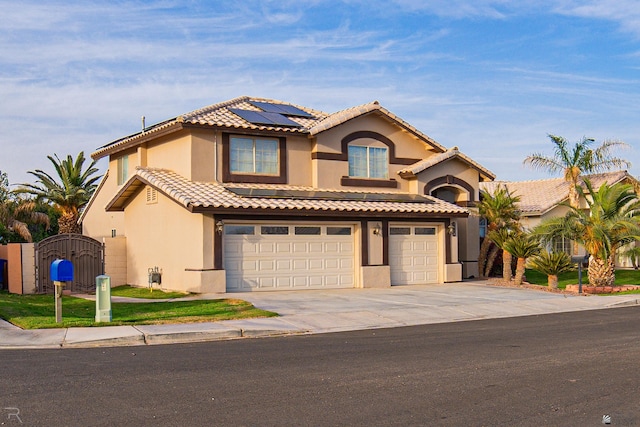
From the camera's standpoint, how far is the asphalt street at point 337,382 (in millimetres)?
7840

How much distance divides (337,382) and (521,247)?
60.7 ft

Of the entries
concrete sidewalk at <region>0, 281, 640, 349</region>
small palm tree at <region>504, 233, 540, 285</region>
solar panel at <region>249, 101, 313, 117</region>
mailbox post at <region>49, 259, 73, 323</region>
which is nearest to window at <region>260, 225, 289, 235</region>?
concrete sidewalk at <region>0, 281, 640, 349</region>

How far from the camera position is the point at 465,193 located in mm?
31234

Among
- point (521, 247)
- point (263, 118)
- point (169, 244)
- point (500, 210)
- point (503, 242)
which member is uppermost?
point (263, 118)

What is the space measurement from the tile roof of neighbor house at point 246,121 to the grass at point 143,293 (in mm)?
5742

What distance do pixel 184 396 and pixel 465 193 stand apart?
24.0 metres

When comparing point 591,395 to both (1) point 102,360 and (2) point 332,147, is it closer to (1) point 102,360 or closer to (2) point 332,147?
(1) point 102,360

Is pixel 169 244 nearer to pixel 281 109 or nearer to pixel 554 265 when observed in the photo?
pixel 281 109

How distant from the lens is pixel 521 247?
2675 cm

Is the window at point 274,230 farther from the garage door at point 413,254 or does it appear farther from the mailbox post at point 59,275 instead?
the mailbox post at point 59,275

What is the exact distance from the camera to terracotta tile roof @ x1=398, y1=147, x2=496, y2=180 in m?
29.3

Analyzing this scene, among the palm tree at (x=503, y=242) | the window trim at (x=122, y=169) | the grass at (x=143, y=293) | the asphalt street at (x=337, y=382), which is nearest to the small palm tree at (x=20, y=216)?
the window trim at (x=122, y=169)

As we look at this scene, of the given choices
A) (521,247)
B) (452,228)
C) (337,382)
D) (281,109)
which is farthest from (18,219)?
(337,382)

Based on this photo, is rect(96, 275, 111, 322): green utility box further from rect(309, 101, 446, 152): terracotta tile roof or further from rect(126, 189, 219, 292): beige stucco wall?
rect(309, 101, 446, 152): terracotta tile roof
